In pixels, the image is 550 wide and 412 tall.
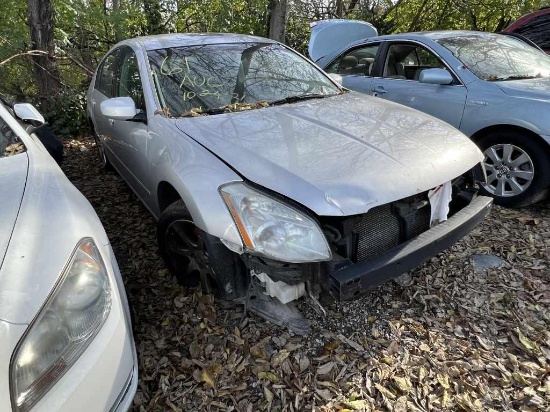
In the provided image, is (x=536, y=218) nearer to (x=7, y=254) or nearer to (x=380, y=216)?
(x=380, y=216)

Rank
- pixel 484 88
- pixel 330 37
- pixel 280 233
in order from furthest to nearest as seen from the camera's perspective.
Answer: pixel 330 37 → pixel 484 88 → pixel 280 233

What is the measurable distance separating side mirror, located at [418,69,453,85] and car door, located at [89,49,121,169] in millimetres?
2958

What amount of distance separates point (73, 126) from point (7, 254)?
19.3 ft

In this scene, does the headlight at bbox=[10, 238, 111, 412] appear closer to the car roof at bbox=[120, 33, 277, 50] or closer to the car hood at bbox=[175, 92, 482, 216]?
the car hood at bbox=[175, 92, 482, 216]

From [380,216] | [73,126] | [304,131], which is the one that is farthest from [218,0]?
[380,216]

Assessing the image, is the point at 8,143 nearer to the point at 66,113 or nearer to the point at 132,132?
the point at 132,132

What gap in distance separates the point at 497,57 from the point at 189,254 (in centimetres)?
367

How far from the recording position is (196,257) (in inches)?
89.6

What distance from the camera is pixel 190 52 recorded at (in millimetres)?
3064

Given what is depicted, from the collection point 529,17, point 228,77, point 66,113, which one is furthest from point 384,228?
point 66,113

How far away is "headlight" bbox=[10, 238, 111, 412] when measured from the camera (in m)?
1.15

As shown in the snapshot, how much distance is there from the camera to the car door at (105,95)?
3.74m

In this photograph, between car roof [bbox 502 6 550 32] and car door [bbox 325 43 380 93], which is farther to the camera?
car roof [bbox 502 6 550 32]

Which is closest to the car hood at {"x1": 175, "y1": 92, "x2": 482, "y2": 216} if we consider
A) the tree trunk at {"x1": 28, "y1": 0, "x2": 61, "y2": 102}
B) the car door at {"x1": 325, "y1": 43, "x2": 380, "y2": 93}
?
the car door at {"x1": 325, "y1": 43, "x2": 380, "y2": 93}
